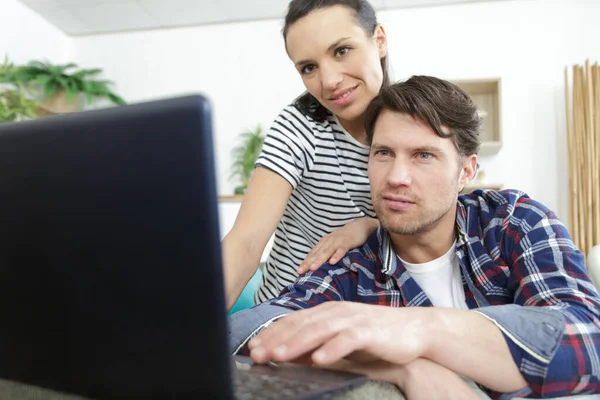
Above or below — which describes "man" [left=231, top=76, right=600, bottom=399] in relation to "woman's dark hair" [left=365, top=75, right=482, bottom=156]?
below

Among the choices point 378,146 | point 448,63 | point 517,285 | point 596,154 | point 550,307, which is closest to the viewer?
point 550,307

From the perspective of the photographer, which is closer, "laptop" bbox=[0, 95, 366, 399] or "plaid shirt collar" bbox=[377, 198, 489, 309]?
"laptop" bbox=[0, 95, 366, 399]

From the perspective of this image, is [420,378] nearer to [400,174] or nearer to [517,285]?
[517,285]

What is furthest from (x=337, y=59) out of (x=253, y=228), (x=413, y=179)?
(x=253, y=228)

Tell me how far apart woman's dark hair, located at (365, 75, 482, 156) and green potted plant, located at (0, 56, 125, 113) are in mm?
3398

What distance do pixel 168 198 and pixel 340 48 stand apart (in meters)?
1.00

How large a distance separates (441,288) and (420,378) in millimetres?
557

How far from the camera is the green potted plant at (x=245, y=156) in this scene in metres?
Result: 4.17

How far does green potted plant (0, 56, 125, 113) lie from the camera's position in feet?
13.1

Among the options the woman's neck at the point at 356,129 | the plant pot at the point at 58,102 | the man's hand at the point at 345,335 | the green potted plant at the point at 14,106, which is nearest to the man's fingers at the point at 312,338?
the man's hand at the point at 345,335

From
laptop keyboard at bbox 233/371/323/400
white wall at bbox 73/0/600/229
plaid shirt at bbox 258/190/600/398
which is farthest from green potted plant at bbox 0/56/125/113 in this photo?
laptop keyboard at bbox 233/371/323/400

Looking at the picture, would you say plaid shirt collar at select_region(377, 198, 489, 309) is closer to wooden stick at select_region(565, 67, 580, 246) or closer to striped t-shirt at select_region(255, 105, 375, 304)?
striped t-shirt at select_region(255, 105, 375, 304)

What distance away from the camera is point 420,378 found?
0.65 m

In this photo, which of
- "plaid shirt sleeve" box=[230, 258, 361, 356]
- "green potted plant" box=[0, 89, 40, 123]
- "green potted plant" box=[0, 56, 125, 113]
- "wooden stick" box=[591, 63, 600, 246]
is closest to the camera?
"plaid shirt sleeve" box=[230, 258, 361, 356]
